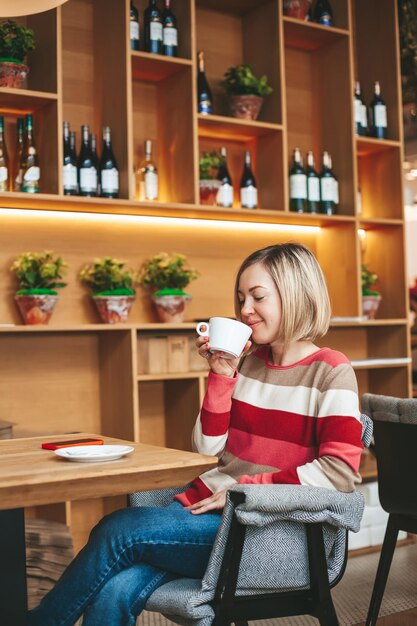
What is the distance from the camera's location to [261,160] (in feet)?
12.7

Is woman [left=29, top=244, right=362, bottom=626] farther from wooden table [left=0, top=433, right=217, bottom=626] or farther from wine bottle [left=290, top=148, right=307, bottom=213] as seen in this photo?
wine bottle [left=290, top=148, right=307, bottom=213]

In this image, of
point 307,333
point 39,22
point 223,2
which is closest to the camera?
point 307,333

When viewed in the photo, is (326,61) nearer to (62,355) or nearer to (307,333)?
(62,355)


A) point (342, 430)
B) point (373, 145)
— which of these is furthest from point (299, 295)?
point (373, 145)

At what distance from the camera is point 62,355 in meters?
3.46

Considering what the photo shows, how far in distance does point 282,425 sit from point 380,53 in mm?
3037

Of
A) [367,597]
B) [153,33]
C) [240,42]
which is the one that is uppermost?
[240,42]

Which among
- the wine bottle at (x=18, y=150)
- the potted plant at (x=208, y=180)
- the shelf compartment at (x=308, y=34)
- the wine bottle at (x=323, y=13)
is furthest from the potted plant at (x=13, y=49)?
the wine bottle at (x=323, y=13)

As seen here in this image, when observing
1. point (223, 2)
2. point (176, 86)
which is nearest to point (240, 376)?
point (176, 86)

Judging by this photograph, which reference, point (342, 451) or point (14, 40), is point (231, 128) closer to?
point (14, 40)

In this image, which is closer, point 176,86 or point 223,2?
point 176,86

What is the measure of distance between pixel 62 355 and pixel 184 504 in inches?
66.2

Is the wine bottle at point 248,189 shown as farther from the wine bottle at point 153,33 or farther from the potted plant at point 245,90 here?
the wine bottle at point 153,33

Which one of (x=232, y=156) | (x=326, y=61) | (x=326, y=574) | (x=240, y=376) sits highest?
(x=326, y=61)
